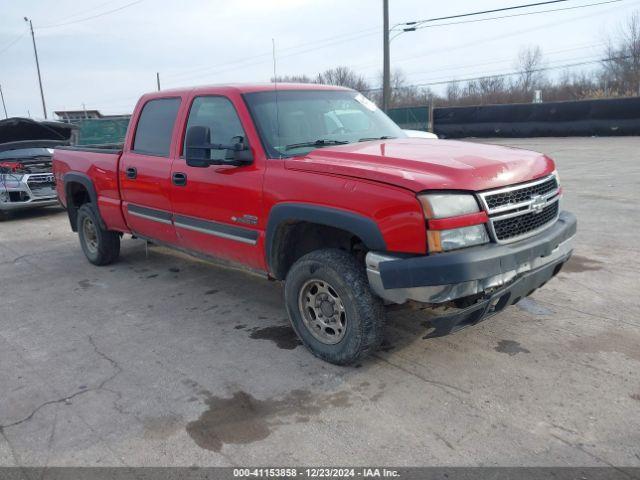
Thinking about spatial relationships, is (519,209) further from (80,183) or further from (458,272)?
(80,183)

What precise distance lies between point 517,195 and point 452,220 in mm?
625

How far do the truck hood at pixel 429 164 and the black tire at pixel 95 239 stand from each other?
11.4 feet

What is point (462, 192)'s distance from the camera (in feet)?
9.99

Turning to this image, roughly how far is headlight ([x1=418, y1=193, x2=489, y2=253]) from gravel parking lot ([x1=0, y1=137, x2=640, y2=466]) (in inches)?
37.0

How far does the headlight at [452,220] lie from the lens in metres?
2.94

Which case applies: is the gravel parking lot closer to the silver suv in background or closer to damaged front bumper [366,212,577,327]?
damaged front bumper [366,212,577,327]

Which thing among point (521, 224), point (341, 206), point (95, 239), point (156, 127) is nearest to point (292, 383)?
point (341, 206)

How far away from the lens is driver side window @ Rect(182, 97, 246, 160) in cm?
418

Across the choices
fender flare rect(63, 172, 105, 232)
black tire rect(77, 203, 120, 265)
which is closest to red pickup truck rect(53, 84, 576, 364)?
fender flare rect(63, 172, 105, 232)

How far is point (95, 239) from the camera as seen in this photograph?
653 centimetres

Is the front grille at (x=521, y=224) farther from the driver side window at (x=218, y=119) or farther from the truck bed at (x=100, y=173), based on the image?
the truck bed at (x=100, y=173)

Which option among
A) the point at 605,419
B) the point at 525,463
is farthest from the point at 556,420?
the point at 525,463

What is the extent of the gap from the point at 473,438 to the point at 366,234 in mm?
1257

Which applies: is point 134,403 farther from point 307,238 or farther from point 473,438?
point 473,438
